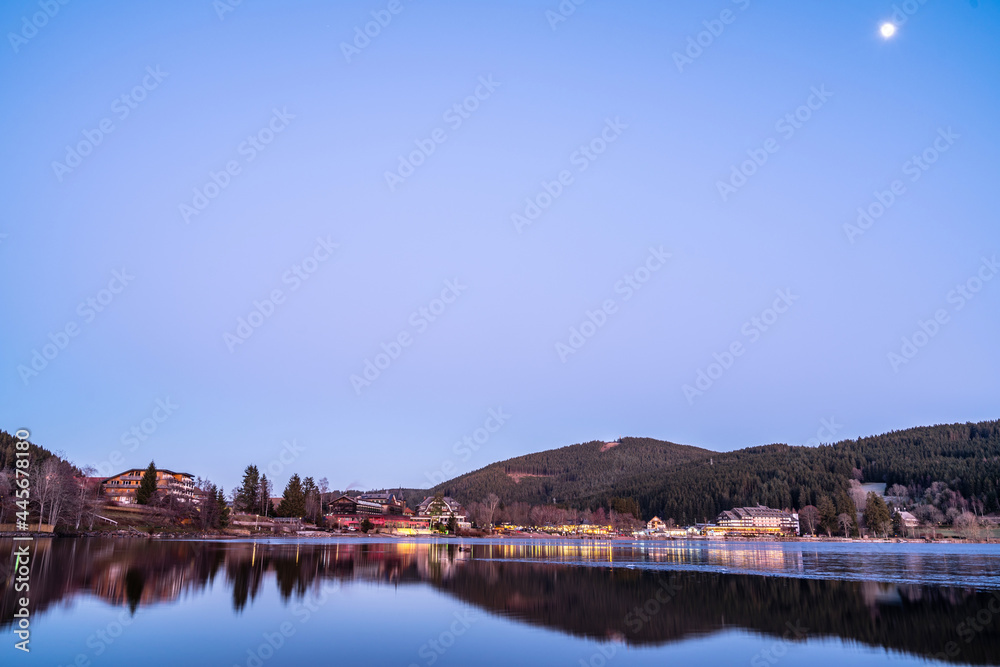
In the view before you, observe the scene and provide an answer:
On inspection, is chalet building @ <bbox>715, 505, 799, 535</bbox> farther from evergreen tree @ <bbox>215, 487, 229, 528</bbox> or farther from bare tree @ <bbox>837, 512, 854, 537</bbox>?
evergreen tree @ <bbox>215, 487, 229, 528</bbox>

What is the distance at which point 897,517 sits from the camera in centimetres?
15488

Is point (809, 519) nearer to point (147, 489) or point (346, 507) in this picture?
point (346, 507)

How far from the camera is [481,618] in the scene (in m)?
22.6

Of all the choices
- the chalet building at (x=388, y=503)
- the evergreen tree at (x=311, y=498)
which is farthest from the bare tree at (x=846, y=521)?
the evergreen tree at (x=311, y=498)

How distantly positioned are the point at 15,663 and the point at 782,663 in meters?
18.2

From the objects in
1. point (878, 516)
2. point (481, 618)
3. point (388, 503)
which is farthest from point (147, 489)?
point (878, 516)

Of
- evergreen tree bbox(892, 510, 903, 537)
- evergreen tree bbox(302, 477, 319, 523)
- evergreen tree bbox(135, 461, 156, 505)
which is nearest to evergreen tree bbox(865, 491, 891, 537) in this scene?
evergreen tree bbox(892, 510, 903, 537)

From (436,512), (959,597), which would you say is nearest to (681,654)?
(959,597)

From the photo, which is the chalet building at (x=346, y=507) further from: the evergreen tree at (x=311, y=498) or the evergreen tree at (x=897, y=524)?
the evergreen tree at (x=897, y=524)

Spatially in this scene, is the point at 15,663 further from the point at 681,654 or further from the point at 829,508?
the point at 829,508

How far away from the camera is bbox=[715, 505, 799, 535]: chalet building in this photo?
181250mm

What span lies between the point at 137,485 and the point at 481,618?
13113 cm

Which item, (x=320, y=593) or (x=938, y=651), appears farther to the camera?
(x=320, y=593)

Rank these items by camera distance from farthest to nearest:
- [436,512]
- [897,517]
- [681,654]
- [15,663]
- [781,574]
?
[436,512] → [897,517] → [781,574] → [681,654] → [15,663]
